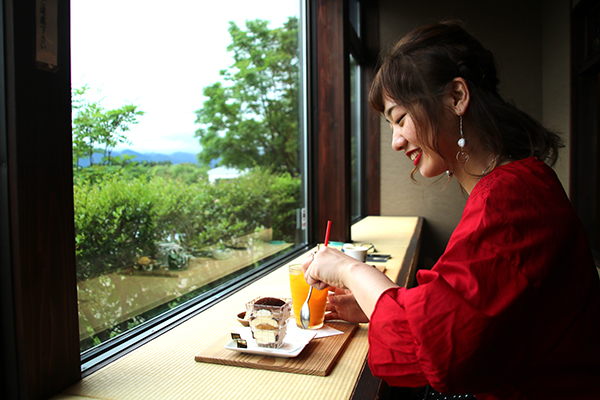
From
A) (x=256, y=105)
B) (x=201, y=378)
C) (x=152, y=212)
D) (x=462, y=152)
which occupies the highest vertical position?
(x=256, y=105)

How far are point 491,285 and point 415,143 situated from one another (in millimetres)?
405

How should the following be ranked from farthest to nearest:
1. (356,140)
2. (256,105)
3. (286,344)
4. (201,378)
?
(356,140) → (256,105) → (286,344) → (201,378)

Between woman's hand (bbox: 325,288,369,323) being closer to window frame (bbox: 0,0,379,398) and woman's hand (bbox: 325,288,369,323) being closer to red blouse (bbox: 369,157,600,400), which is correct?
red blouse (bbox: 369,157,600,400)

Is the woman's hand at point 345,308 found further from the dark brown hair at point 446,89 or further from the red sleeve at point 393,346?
the dark brown hair at point 446,89

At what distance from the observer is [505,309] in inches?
25.2

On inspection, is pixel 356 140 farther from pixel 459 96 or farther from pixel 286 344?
pixel 286 344

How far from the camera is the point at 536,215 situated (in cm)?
70

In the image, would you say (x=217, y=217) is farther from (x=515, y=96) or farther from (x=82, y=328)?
(x=515, y=96)

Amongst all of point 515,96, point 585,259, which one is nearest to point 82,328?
point 585,259

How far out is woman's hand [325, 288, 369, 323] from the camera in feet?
3.44

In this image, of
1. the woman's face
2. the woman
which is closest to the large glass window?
Answer: the woman

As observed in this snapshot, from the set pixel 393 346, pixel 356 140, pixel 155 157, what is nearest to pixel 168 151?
pixel 155 157

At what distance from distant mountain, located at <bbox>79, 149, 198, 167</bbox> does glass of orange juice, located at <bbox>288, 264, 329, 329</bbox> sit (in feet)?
1.76

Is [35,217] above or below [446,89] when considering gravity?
below
